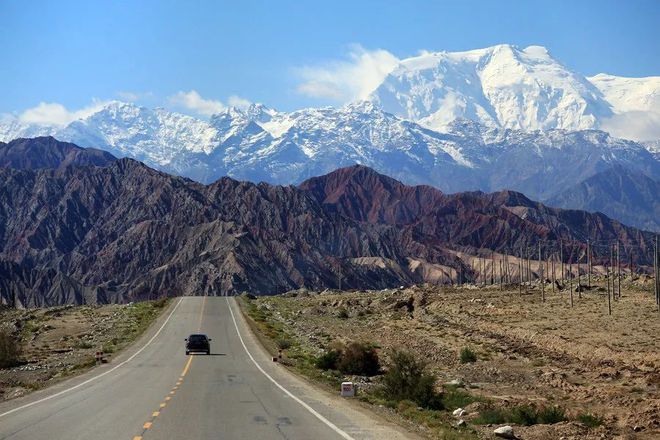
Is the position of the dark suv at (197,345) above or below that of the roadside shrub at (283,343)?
above

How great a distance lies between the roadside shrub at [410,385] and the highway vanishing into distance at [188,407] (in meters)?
2.80

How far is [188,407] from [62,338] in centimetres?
4979

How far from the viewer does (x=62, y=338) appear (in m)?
72.1

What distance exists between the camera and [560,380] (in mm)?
39938

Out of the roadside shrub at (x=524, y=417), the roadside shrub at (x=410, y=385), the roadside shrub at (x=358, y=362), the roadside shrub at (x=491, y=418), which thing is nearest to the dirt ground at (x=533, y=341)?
the roadside shrub at (x=491, y=418)

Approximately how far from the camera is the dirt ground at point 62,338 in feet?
141

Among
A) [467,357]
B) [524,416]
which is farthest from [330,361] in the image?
[524,416]

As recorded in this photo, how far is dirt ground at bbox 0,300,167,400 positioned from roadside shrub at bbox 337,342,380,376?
12.8 meters

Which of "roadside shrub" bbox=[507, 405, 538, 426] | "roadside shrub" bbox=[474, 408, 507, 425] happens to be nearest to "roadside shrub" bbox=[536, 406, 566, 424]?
"roadside shrub" bbox=[507, 405, 538, 426]

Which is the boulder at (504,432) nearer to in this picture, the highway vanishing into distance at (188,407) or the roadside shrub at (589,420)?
the roadside shrub at (589,420)

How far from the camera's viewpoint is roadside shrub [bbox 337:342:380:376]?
44281 millimetres

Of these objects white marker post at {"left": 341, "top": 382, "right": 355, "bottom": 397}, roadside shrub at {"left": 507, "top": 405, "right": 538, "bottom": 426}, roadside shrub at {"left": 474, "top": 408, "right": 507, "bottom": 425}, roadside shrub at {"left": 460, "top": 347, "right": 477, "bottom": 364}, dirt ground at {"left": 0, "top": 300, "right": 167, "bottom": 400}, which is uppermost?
white marker post at {"left": 341, "top": 382, "right": 355, "bottom": 397}

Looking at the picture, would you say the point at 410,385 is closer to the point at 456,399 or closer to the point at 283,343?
the point at 456,399

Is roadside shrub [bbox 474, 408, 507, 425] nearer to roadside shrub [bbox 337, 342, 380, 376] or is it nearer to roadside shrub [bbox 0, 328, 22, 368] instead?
roadside shrub [bbox 337, 342, 380, 376]
